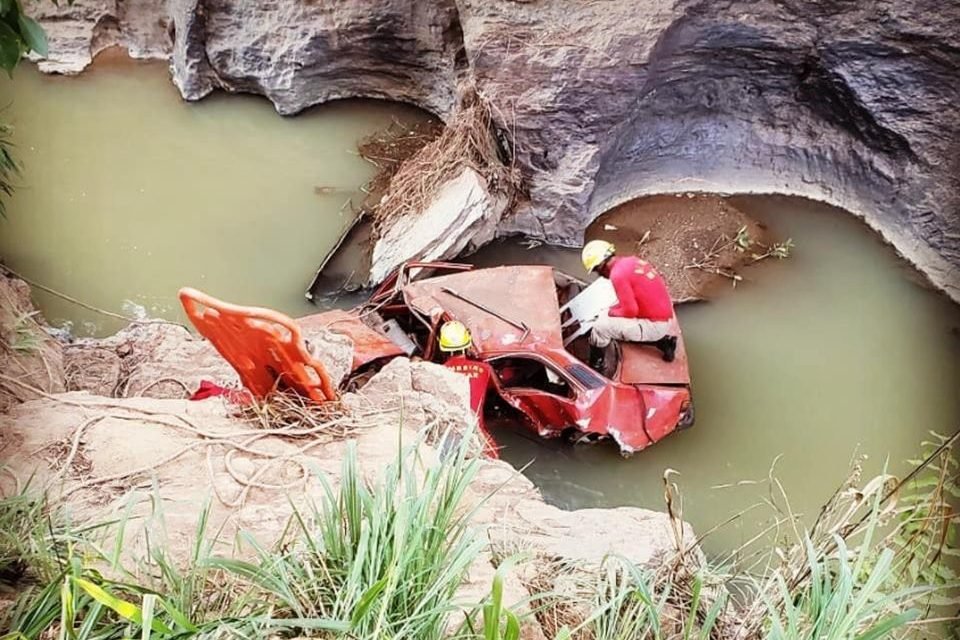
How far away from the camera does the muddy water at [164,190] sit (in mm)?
7684

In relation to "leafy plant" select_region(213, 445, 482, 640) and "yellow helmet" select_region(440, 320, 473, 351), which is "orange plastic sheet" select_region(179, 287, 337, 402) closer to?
"leafy plant" select_region(213, 445, 482, 640)

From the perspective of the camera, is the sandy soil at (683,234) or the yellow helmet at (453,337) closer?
the yellow helmet at (453,337)

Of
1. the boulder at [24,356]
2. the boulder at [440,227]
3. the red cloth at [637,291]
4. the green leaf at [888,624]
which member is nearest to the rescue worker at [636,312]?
the red cloth at [637,291]

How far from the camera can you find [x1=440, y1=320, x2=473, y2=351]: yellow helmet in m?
5.83

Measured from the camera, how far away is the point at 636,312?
6.25 meters

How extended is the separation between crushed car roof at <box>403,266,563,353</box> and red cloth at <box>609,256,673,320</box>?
474mm

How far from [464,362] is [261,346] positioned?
2027mm

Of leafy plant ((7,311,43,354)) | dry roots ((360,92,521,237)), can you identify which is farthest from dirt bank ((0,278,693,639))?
dry roots ((360,92,521,237))

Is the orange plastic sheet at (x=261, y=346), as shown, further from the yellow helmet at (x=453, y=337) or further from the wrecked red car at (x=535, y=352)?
the yellow helmet at (x=453, y=337)

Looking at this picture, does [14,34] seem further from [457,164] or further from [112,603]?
[457,164]

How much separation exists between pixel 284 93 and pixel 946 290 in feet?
22.4

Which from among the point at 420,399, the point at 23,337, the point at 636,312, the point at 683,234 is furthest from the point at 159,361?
the point at 683,234

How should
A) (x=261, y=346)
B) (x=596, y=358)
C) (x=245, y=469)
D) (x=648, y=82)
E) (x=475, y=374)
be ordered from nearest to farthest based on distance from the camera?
(x=245, y=469)
(x=261, y=346)
(x=475, y=374)
(x=596, y=358)
(x=648, y=82)

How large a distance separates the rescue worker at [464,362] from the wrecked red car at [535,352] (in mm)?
137
